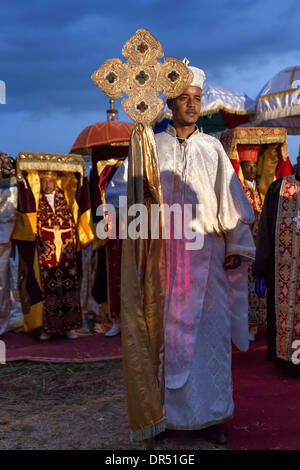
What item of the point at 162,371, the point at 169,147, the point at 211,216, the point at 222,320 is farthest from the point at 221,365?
the point at 169,147

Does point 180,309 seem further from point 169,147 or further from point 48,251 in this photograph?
point 48,251

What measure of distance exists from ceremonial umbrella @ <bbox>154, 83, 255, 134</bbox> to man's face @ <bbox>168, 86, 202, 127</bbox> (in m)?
5.31

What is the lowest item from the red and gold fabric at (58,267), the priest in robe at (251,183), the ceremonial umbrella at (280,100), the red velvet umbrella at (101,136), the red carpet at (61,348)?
the red carpet at (61,348)

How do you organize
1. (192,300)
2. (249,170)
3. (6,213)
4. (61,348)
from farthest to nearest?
(6,213) < (249,170) < (61,348) < (192,300)

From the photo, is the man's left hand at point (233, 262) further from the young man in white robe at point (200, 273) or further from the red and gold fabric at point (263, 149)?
the red and gold fabric at point (263, 149)

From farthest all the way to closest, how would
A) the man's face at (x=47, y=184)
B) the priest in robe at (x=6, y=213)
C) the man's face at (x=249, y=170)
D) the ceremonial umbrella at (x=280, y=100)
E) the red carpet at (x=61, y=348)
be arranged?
the ceremonial umbrella at (x=280, y=100), the man's face at (x=47, y=184), the priest in robe at (x=6, y=213), the man's face at (x=249, y=170), the red carpet at (x=61, y=348)

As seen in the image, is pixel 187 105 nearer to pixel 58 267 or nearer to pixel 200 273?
pixel 200 273

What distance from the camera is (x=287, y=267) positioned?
5289 mm

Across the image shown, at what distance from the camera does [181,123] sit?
3.57 meters

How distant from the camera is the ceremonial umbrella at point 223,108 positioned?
30.6 feet

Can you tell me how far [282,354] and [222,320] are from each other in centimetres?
196

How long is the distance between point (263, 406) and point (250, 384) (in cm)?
63

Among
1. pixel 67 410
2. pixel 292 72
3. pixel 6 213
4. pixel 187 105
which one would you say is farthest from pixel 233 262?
pixel 292 72

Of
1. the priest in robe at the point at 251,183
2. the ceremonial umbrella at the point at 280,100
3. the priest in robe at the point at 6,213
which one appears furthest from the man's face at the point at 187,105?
the ceremonial umbrella at the point at 280,100
